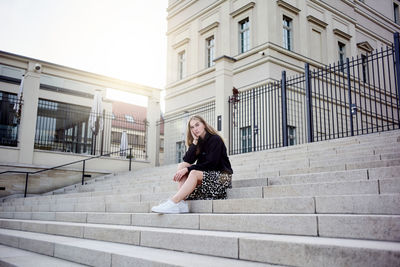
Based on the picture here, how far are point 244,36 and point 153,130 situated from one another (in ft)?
22.5

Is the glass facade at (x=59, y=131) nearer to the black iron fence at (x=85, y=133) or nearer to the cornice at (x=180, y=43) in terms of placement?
the black iron fence at (x=85, y=133)

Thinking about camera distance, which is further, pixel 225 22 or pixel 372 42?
pixel 372 42

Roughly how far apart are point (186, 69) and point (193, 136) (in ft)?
54.4

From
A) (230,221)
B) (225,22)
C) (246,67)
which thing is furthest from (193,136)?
(225,22)

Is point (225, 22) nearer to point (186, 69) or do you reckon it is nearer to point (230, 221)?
point (186, 69)

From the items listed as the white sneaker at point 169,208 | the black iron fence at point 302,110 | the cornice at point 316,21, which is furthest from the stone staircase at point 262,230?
the cornice at point 316,21

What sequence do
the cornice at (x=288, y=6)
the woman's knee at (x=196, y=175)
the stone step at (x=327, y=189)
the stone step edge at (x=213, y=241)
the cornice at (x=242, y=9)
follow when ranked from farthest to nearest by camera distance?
the cornice at (x=242, y=9) → the cornice at (x=288, y=6) → the woman's knee at (x=196, y=175) → the stone step at (x=327, y=189) → the stone step edge at (x=213, y=241)

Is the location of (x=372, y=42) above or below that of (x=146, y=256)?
above

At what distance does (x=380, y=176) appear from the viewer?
11.9ft

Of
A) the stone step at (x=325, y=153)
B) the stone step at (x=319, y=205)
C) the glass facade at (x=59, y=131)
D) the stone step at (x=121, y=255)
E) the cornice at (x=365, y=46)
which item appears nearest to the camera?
the stone step at (x=121, y=255)

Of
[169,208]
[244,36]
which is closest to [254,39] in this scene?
[244,36]

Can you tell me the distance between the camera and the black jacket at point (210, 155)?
13.4 feet

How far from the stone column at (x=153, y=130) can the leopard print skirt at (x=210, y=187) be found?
11.1 m

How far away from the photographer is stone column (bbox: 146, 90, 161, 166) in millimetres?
15234
